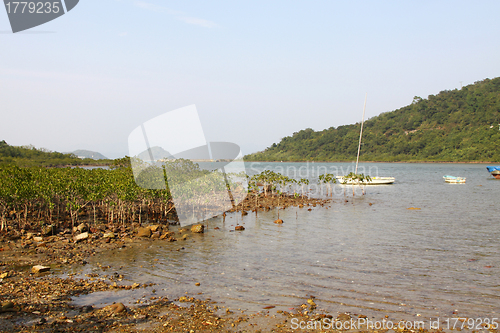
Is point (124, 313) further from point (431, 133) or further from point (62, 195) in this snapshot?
point (431, 133)

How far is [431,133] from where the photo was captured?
158 m

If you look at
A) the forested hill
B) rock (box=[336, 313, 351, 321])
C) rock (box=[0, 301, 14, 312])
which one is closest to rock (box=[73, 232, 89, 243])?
rock (box=[0, 301, 14, 312])

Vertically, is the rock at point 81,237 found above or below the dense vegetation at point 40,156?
below

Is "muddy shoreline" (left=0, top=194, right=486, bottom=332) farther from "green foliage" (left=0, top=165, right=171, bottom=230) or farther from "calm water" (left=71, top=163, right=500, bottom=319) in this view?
"green foliage" (left=0, top=165, right=171, bottom=230)

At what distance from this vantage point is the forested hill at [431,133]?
14200 centimetres

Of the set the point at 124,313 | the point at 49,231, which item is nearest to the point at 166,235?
the point at 49,231

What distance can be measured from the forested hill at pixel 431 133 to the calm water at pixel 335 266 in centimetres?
13397

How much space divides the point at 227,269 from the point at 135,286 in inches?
159

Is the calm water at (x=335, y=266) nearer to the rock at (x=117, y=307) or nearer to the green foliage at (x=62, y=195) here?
the rock at (x=117, y=307)

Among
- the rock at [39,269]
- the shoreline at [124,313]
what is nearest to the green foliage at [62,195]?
the rock at [39,269]

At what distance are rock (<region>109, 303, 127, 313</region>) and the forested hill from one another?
152 m

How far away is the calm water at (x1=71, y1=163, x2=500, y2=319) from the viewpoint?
36.3ft

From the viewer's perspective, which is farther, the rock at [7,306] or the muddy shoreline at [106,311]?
the rock at [7,306]

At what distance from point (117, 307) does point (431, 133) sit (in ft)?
569
